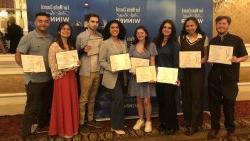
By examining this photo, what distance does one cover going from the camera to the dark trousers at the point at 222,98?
369cm

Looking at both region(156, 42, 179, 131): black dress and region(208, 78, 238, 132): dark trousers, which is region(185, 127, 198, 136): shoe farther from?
region(208, 78, 238, 132): dark trousers

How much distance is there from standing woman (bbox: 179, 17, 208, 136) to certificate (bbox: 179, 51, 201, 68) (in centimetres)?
6

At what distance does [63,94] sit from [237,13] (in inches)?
148

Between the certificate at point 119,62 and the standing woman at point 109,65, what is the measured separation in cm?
7

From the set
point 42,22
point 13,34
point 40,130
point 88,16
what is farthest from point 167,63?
point 13,34

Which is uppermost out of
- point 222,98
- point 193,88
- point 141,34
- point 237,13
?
point 237,13

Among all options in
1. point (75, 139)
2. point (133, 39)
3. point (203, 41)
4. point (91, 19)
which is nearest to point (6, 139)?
point (75, 139)

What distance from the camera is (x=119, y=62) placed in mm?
3859

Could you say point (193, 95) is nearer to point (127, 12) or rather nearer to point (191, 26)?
point (191, 26)

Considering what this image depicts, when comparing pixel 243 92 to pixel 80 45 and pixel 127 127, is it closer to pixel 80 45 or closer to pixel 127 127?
pixel 127 127

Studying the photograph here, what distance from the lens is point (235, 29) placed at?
230 inches

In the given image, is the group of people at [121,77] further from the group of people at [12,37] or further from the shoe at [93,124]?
the group of people at [12,37]

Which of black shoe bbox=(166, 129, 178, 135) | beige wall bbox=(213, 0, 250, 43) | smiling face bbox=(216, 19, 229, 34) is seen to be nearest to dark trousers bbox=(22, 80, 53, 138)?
black shoe bbox=(166, 129, 178, 135)

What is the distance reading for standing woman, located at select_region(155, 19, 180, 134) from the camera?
3.84 meters
